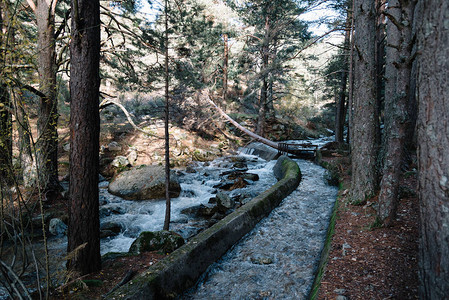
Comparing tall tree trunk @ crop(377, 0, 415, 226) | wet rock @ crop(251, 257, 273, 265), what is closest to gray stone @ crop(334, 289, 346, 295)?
wet rock @ crop(251, 257, 273, 265)

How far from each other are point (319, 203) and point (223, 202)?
321 cm

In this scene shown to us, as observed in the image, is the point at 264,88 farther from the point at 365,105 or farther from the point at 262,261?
the point at 262,261

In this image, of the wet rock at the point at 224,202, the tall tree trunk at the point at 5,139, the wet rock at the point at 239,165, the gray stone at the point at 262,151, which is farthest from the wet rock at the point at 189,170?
the tall tree trunk at the point at 5,139

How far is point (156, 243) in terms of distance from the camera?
5.35 meters

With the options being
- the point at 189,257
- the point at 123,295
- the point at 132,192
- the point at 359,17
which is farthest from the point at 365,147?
the point at 132,192

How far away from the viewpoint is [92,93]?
4035 millimetres

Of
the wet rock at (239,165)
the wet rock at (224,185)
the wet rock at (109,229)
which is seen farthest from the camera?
the wet rock at (239,165)

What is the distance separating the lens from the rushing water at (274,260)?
4.00 metres

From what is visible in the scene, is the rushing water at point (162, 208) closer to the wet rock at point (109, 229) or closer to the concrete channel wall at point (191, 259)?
the wet rock at point (109, 229)

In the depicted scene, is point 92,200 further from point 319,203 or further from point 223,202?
point 319,203

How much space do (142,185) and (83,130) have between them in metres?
6.36

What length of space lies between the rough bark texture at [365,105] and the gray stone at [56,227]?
26.2ft

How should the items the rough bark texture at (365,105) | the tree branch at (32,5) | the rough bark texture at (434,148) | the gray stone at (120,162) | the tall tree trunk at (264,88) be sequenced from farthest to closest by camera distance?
the tall tree trunk at (264,88)
the gray stone at (120,162)
the tree branch at (32,5)
the rough bark texture at (365,105)
the rough bark texture at (434,148)

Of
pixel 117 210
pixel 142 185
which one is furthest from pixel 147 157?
pixel 117 210
